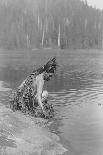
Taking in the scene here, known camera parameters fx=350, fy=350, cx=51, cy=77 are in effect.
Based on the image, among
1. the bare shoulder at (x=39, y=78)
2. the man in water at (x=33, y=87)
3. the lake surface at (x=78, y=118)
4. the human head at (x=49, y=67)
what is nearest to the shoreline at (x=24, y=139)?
the lake surface at (x=78, y=118)

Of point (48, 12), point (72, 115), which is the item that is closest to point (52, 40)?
point (48, 12)

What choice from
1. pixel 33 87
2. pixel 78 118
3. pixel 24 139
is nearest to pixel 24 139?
pixel 24 139

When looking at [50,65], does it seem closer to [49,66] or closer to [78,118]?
[49,66]

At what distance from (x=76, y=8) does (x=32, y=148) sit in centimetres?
16009

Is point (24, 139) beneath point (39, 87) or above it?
beneath

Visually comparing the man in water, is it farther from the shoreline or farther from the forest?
the forest

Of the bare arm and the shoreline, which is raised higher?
the bare arm

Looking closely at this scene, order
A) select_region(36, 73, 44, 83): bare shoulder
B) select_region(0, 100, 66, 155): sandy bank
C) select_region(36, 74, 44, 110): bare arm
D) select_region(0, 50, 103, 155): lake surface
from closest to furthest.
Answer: select_region(0, 100, 66, 155): sandy bank
select_region(0, 50, 103, 155): lake surface
select_region(36, 74, 44, 110): bare arm
select_region(36, 73, 44, 83): bare shoulder

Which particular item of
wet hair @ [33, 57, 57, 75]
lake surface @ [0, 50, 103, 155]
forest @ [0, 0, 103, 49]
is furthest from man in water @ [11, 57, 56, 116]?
forest @ [0, 0, 103, 49]

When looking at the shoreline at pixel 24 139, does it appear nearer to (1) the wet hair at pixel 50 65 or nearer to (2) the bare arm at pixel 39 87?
(2) the bare arm at pixel 39 87

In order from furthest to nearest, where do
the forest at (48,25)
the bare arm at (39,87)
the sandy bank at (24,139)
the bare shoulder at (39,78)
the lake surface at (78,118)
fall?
the forest at (48,25) < the bare shoulder at (39,78) < the bare arm at (39,87) < the lake surface at (78,118) < the sandy bank at (24,139)

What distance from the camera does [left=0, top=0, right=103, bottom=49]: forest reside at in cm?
11969

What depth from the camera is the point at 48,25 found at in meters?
135

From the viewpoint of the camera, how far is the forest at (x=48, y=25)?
119688mm
